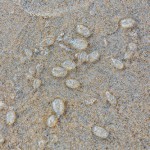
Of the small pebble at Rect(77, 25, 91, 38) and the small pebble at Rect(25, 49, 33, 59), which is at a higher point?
the small pebble at Rect(77, 25, 91, 38)

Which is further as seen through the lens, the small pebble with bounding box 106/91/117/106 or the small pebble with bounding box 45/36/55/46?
the small pebble with bounding box 45/36/55/46

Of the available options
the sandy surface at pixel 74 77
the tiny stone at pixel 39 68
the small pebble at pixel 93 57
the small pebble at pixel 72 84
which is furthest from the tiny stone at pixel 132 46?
the tiny stone at pixel 39 68

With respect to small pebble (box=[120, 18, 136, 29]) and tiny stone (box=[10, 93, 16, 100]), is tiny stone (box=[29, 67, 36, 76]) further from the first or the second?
small pebble (box=[120, 18, 136, 29])

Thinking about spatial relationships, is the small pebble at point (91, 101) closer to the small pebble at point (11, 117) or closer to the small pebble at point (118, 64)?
the small pebble at point (118, 64)

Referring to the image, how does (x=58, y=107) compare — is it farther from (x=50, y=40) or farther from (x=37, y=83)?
(x=50, y=40)

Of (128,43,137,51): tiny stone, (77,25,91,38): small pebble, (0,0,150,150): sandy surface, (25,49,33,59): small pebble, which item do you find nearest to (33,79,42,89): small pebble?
(0,0,150,150): sandy surface

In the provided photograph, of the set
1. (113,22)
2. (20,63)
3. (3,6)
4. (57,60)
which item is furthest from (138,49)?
(3,6)

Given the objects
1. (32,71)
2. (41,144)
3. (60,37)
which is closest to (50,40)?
(60,37)
